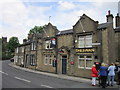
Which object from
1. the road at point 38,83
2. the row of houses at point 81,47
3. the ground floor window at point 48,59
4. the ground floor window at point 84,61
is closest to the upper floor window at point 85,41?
the row of houses at point 81,47

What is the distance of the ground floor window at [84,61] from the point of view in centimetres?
1565

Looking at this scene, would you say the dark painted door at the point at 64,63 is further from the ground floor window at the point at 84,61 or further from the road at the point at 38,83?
the road at the point at 38,83

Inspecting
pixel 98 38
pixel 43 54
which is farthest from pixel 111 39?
pixel 43 54

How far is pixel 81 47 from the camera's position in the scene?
1673 cm

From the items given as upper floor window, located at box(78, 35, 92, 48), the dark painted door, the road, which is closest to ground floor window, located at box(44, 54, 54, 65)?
the dark painted door

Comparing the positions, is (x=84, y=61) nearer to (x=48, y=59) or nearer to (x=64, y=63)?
(x=64, y=63)

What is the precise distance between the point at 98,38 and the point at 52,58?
28.2 feet

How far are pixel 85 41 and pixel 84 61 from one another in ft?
8.48

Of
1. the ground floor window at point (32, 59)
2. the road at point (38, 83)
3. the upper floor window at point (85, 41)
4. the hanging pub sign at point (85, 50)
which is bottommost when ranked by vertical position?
the road at point (38, 83)

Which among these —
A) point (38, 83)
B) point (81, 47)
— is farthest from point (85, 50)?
point (38, 83)

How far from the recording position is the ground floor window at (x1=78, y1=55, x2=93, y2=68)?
15650mm

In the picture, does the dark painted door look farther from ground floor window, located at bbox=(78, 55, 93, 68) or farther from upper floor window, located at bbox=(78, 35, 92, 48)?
upper floor window, located at bbox=(78, 35, 92, 48)

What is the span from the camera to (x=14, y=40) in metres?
82.5

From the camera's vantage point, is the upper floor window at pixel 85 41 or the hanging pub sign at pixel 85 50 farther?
the upper floor window at pixel 85 41
